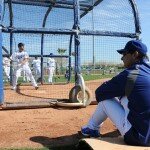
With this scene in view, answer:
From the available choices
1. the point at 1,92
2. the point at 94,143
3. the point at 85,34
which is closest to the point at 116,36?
the point at 85,34

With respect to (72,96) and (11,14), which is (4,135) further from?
(11,14)

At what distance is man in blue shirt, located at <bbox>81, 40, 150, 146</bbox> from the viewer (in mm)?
4234

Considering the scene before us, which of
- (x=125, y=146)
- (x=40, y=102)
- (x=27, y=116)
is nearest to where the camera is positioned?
(x=125, y=146)

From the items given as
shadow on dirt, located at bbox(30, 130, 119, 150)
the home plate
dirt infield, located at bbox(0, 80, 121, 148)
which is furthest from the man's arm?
dirt infield, located at bbox(0, 80, 121, 148)

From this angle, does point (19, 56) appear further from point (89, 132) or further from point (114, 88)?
point (114, 88)

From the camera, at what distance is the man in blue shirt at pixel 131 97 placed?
4234mm

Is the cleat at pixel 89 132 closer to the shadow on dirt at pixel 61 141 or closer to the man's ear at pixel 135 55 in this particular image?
the shadow on dirt at pixel 61 141

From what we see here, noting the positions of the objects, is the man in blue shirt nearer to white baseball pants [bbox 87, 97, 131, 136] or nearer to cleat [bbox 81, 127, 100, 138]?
white baseball pants [bbox 87, 97, 131, 136]

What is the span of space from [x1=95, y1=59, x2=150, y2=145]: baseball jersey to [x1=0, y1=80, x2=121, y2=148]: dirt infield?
50.7 inches

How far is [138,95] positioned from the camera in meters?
4.26

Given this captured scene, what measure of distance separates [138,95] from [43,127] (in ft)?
7.04

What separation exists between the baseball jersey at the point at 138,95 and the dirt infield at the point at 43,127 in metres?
1.29

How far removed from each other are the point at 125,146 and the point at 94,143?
0.36m

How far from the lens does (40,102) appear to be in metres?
7.45
